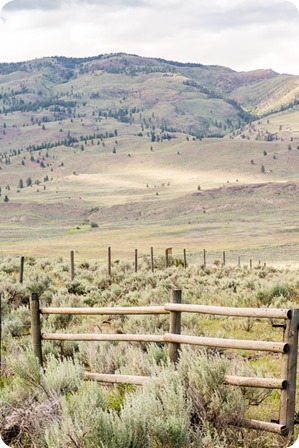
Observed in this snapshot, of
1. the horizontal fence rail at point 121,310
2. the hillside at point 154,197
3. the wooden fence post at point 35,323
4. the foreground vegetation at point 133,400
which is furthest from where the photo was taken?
the hillside at point 154,197

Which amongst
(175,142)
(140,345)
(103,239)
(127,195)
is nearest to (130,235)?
(103,239)

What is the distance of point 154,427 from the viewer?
15.0 feet

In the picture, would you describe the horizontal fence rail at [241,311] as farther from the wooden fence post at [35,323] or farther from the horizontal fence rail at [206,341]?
the wooden fence post at [35,323]

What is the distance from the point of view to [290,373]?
5.49m

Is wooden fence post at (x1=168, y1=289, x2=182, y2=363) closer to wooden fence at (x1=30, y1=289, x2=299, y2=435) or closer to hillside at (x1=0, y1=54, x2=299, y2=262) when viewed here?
wooden fence at (x1=30, y1=289, x2=299, y2=435)

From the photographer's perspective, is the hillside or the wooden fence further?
the hillside

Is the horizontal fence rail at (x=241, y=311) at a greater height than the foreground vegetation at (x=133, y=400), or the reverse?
the horizontal fence rail at (x=241, y=311)

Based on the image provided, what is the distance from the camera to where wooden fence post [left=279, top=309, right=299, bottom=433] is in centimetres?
547

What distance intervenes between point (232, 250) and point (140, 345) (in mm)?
52739

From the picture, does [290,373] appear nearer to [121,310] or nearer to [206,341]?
[206,341]

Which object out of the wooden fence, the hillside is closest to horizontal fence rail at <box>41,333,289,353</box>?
the wooden fence

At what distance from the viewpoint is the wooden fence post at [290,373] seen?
5473 mm

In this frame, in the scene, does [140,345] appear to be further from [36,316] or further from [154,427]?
Answer: [154,427]

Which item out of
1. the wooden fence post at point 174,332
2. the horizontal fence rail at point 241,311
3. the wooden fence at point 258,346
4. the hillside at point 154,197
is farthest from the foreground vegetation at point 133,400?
the hillside at point 154,197
